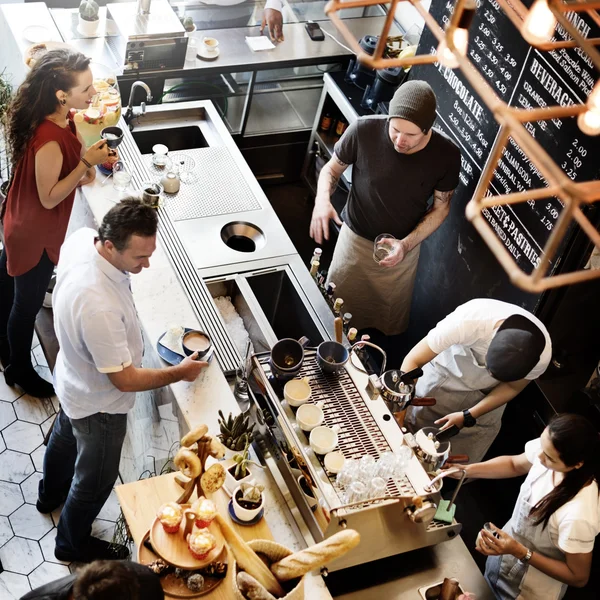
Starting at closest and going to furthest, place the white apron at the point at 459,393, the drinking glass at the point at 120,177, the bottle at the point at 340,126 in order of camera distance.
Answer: the white apron at the point at 459,393
the drinking glass at the point at 120,177
the bottle at the point at 340,126

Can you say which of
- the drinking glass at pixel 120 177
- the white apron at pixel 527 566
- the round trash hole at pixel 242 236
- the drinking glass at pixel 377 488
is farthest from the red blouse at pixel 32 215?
the white apron at pixel 527 566

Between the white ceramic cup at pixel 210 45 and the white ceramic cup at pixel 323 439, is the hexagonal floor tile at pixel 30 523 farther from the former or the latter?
the white ceramic cup at pixel 210 45

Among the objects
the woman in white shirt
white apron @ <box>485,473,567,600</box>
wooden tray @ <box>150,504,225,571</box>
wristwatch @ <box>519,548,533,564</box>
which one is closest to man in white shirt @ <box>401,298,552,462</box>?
the woman in white shirt

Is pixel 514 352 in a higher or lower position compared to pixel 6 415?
higher

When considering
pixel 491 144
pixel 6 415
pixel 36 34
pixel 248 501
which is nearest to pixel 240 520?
pixel 248 501

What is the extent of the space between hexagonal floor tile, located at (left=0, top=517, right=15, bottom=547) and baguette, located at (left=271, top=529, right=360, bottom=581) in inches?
75.2

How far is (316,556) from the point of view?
2121 mm

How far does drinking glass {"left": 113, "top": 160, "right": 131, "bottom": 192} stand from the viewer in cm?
405

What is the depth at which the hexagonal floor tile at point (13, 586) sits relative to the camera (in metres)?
3.42

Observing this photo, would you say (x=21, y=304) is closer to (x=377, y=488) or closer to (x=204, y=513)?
(x=204, y=513)

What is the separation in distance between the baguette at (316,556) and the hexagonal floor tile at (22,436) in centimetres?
219

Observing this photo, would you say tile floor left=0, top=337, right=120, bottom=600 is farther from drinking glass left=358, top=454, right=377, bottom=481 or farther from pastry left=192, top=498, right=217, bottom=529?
drinking glass left=358, top=454, right=377, bottom=481

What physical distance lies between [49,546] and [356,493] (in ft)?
5.86

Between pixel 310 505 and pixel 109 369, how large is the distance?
872 millimetres
